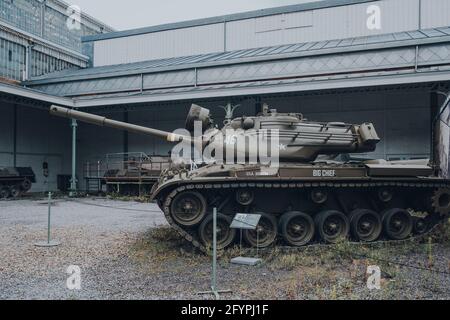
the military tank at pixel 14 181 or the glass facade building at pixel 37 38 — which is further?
the glass facade building at pixel 37 38

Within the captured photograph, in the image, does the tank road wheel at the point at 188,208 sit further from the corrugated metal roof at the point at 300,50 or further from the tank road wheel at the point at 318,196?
the corrugated metal roof at the point at 300,50

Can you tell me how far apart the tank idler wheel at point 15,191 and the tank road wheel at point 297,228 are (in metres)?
16.7

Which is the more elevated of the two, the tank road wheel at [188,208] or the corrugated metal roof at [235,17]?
the corrugated metal roof at [235,17]

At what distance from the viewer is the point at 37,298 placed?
16.9 feet

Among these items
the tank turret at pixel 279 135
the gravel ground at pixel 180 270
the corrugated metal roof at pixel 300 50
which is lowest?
the gravel ground at pixel 180 270

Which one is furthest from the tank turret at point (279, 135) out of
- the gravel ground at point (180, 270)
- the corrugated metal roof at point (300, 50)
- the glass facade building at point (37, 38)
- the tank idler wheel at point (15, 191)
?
the glass facade building at point (37, 38)

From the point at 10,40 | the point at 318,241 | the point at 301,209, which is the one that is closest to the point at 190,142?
the point at 301,209

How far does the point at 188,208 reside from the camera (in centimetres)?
752

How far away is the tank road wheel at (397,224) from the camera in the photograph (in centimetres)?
869

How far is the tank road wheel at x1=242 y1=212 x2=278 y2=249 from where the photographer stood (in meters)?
7.84

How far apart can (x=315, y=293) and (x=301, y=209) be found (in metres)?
3.46

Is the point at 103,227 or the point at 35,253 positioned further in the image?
the point at 103,227

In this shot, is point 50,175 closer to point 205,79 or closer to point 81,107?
point 81,107

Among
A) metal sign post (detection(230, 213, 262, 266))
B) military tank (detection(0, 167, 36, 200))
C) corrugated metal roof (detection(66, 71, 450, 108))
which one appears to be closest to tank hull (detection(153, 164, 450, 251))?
metal sign post (detection(230, 213, 262, 266))
